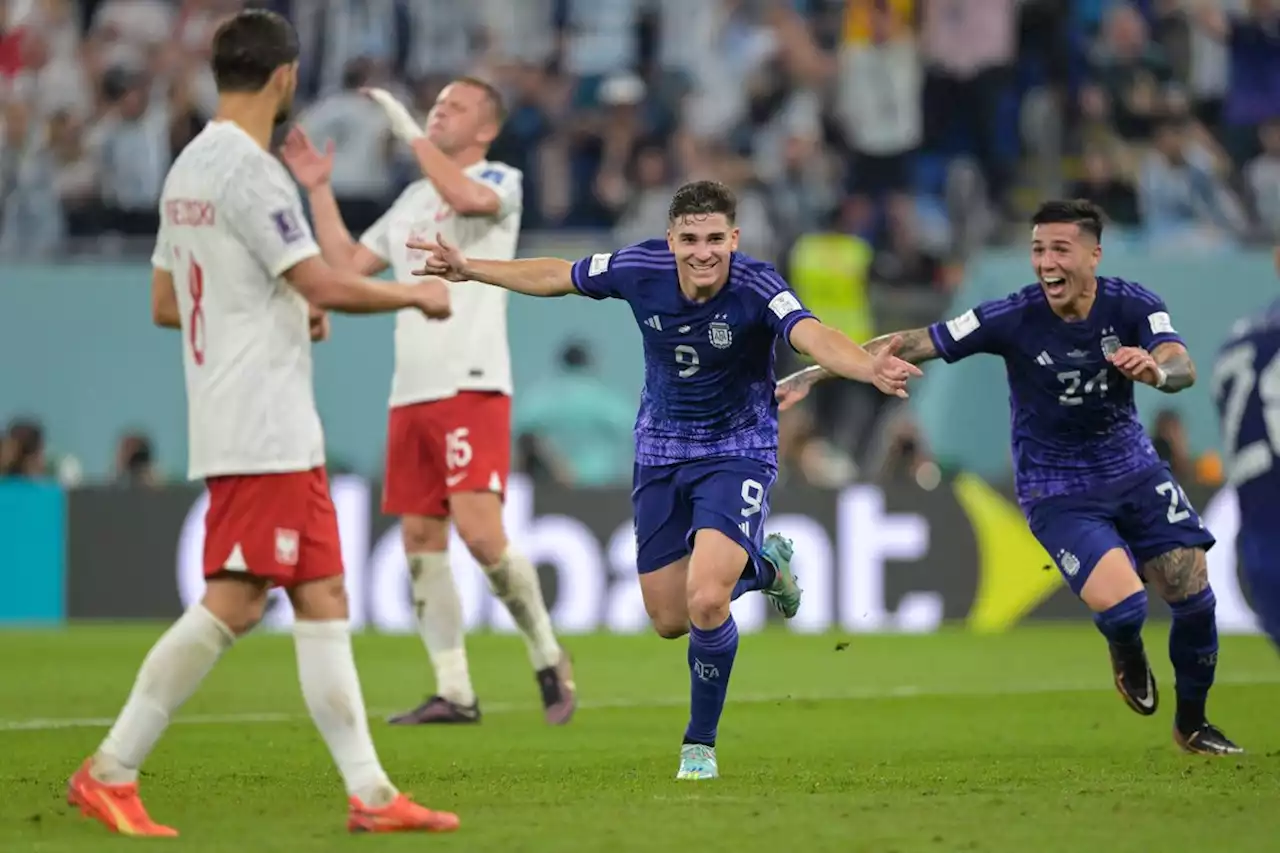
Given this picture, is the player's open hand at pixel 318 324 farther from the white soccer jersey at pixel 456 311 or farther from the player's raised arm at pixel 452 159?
the white soccer jersey at pixel 456 311

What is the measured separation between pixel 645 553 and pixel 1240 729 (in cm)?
319

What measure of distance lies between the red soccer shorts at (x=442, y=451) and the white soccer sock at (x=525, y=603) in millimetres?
370

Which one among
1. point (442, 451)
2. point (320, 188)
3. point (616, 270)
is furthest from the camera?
point (442, 451)

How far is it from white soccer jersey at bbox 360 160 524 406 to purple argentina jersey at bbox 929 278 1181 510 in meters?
2.47

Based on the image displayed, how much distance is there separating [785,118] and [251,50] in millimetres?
13613

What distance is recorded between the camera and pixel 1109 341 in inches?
361

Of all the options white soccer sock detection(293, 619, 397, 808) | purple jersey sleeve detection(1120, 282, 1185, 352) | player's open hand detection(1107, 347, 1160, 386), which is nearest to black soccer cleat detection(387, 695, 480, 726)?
purple jersey sleeve detection(1120, 282, 1185, 352)

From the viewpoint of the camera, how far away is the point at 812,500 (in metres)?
16.7

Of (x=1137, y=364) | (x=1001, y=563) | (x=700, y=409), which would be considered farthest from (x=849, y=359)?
(x=1001, y=563)

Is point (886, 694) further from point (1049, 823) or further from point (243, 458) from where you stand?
point (243, 458)

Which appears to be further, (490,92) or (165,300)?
(490,92)

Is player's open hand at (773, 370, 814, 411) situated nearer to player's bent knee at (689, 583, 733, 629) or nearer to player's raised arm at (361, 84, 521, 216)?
player's bent knee at (689, 583, 733, 629)

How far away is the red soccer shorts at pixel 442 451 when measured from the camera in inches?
418

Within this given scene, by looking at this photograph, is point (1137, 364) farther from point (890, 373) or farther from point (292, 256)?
point (292, 256)
